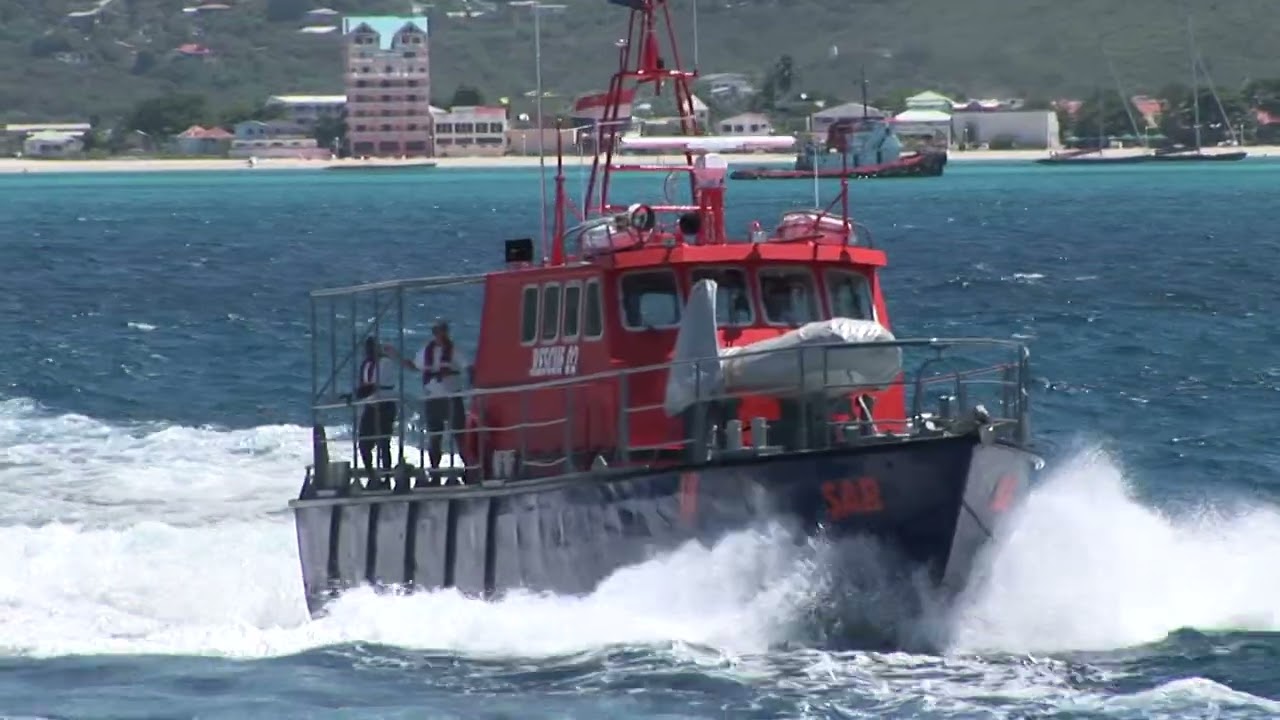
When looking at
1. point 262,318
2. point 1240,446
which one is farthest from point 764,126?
point 1240,446

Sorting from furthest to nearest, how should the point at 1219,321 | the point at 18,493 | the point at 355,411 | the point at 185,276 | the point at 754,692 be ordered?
the point at 185,276
the point at 1219,321
the point at 18,493
the point at 355,411
the point at 754,692

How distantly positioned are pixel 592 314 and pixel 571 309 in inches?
12.3

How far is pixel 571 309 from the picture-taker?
21.1 metres

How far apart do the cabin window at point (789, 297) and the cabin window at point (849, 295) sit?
19 centimetres

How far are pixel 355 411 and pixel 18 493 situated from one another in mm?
8974

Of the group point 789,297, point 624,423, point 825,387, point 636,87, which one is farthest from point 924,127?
point 825,387

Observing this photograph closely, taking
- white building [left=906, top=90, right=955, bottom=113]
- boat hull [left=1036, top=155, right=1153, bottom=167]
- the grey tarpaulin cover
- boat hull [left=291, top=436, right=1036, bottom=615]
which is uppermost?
white building [left=906, top=90, right=955, bottom=113]

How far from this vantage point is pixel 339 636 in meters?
21.2

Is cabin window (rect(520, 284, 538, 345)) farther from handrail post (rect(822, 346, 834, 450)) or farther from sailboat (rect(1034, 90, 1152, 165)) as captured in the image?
sailboat (rect(1034, 90, 1152, 165))

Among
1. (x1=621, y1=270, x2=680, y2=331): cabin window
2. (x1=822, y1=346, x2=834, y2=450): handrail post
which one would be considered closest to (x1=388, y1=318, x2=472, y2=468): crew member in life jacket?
(x1=621, y1=270, x2=680, y2=331): cabin window

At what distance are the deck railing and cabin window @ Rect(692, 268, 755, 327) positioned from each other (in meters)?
0.92

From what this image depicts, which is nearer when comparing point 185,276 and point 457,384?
point 457,384

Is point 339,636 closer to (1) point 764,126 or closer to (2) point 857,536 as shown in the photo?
(2) point 857,536

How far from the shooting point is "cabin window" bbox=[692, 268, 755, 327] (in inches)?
818
